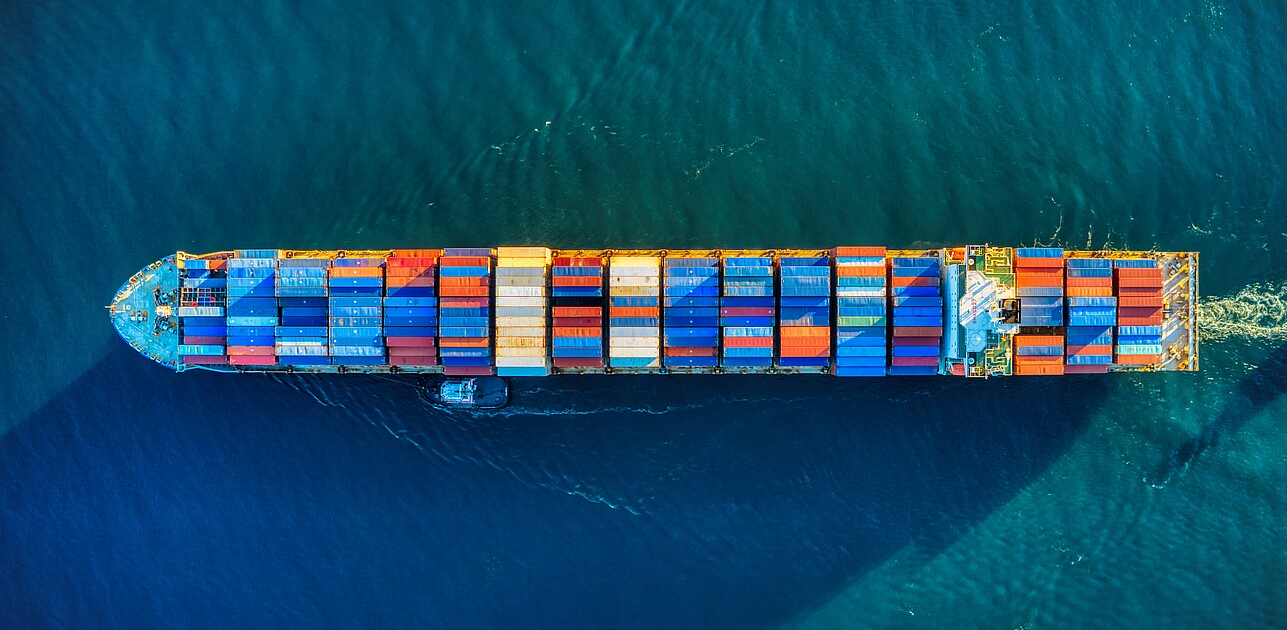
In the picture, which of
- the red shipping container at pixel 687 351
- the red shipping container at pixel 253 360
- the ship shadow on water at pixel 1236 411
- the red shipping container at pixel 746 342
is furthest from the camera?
the ship shadow on water at pixel 1236 411

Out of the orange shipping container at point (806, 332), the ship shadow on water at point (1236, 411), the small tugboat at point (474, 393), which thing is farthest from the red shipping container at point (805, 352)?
the ship shadow on water at point (1236, 411)

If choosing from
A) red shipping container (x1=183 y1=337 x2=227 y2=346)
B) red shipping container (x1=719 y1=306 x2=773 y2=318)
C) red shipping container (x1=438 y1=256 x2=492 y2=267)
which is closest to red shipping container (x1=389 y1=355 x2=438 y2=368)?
red shipping container (x1=438 y1=256 x2=492 y2=267)

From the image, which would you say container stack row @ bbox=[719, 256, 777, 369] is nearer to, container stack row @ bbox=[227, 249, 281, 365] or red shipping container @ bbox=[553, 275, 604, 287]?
red shipping container @ bbox=[553, 275, 604, 287]

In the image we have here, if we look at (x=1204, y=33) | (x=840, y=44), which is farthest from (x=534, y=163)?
(x=1204, y=33)

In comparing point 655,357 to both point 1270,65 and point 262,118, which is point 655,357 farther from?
point 1270,65

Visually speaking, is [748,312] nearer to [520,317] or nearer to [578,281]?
[578,281]

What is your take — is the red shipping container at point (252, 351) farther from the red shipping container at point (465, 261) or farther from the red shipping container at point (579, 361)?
the red shipping container at point (579, 361)

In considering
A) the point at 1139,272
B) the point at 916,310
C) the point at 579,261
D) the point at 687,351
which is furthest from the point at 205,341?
the point at 1139,272
